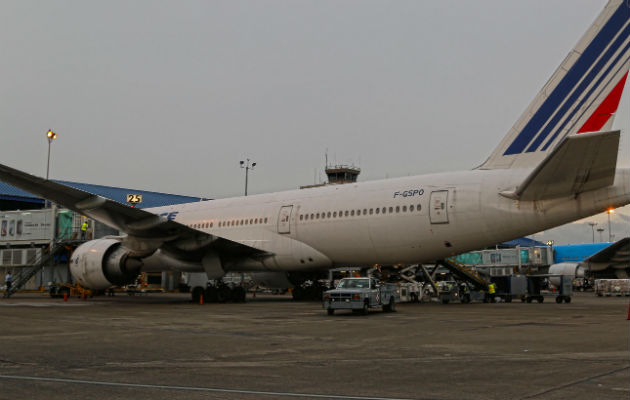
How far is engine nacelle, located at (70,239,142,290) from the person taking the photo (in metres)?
25.6

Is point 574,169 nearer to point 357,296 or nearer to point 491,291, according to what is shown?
point 357,296

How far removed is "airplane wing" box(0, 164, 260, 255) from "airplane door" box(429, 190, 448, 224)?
8093 mm

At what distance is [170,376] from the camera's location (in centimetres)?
726

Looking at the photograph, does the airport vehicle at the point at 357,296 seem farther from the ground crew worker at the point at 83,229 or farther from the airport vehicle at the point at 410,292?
the ground crew worker at the point at 83,229

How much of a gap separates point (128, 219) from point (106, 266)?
3.95 m

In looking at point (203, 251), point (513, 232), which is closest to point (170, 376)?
point (513, 232)

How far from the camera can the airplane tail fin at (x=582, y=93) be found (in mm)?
18062

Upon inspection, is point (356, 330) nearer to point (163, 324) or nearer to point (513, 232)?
point (163, 324)

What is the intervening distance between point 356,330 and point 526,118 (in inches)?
428

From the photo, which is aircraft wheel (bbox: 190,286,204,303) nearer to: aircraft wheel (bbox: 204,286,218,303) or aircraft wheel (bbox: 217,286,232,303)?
aircraft wheel (bbox: 204,286,218,303)

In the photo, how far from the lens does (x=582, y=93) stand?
61.4 ft

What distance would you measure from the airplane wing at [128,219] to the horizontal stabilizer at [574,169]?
1175cm

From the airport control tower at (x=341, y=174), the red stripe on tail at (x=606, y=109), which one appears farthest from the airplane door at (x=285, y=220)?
the airport control tower at (x=341, y=174)

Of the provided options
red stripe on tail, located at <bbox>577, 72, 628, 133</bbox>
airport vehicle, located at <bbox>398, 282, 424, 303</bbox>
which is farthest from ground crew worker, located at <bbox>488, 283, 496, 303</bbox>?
red stripe on tail, located at <bbox>577, 72, 628, 133</bbox>
